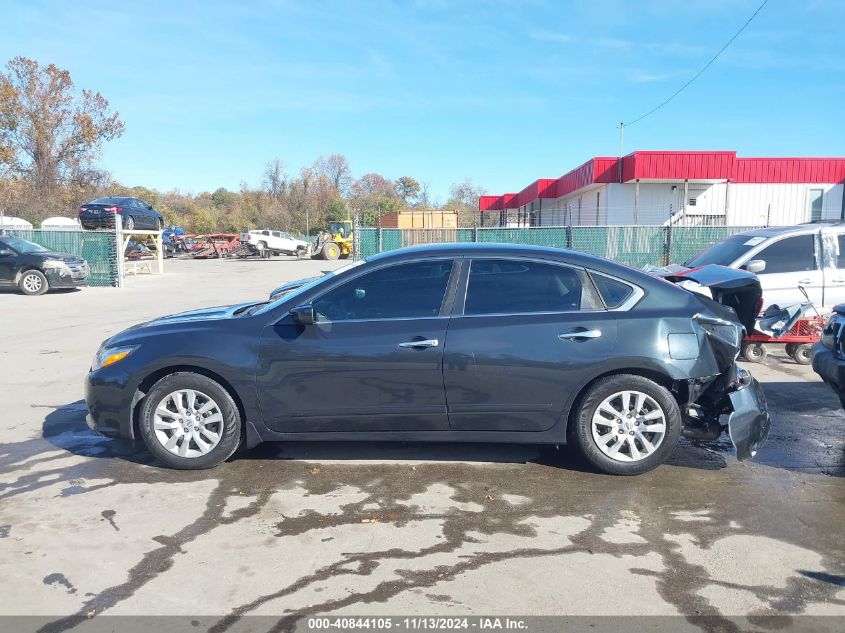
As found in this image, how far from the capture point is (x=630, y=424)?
15.3 feet

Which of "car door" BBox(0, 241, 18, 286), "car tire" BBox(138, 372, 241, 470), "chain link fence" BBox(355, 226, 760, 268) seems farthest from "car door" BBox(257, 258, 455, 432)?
"car door" BBox(0, 241, 18, 286)

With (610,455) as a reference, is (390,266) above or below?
above

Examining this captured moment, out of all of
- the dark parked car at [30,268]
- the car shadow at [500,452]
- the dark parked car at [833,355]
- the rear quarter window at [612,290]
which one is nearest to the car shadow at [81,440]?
the car shadow at [500,452]

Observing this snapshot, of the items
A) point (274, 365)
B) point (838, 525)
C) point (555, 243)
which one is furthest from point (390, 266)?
point (555, 243)

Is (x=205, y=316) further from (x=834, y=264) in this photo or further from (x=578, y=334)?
(x=834, y=264)

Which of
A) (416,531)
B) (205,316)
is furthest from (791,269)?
(205,316)

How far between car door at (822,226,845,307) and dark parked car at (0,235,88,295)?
17544mm

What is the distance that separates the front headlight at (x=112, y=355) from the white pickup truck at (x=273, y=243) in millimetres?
34264

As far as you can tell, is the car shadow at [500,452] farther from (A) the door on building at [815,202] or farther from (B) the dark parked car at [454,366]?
(A) the door on building at [815,202]

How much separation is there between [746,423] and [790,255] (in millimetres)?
5090

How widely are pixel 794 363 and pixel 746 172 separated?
Answer: 24092 mm

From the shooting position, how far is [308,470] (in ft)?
16.1

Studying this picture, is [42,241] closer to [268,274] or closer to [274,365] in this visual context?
[268,274]

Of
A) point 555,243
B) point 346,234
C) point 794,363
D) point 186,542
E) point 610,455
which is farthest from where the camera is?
point 346,234
